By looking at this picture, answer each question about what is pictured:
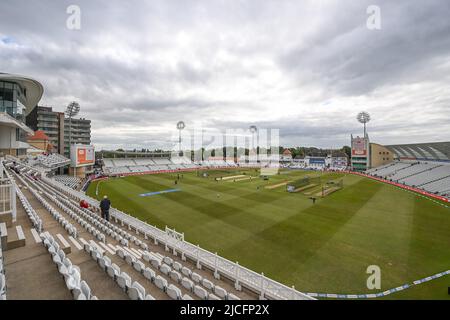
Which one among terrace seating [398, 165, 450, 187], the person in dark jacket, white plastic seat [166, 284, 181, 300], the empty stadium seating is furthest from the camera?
the empty stadium seating

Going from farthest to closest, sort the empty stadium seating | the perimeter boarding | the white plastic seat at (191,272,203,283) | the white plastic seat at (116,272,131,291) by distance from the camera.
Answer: the empty stadium seating → the perimeter boarding → the white plastic seat at (191,272,203,283) → the white plastic seat at (116,272,131,291)

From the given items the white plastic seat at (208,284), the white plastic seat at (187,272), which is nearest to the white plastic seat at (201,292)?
the white plastic seat at (208,284)

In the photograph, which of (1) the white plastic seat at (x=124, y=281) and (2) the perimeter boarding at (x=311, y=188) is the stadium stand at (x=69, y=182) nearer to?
(1) the white plastic seat at (x=124, y=281)

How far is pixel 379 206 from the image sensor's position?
85.7 feet

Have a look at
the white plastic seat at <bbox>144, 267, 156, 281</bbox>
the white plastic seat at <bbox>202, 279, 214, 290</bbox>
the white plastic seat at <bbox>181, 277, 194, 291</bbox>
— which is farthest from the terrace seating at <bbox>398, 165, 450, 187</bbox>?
the white plastic seat at <bbox>144, 267, 156, 281</bbox>

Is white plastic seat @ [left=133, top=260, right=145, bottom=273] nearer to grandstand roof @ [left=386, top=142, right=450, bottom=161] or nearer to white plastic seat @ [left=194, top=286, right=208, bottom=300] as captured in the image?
white plastic seat @ [left=194, top=286, right=208, bottom=300]

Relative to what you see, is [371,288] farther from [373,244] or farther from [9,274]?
[9,274]

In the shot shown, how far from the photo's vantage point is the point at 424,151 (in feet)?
176

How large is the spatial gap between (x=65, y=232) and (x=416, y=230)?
2610 cm

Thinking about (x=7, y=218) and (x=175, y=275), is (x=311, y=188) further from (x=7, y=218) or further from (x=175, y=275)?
(x=7, y=218)

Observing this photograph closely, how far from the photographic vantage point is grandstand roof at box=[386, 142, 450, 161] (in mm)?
47562

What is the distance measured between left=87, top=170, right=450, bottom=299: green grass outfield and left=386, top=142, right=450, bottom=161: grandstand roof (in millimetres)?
27569

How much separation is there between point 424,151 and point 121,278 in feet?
236

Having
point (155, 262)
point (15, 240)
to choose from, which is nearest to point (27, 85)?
point (15, 240)
